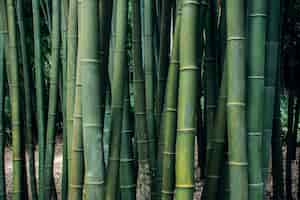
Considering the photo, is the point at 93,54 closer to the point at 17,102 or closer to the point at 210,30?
the point at 210,30

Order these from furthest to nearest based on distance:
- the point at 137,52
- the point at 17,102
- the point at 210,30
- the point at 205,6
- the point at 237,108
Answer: the point at 17,102, the point at 137,52, the point at 210,30, the point at 205,6, the point at 237,108

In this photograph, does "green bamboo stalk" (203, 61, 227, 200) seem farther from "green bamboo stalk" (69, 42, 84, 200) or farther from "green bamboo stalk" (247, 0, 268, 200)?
"green bamboo stalk" (69, 42, 84, 200)

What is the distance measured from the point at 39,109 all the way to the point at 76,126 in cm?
85

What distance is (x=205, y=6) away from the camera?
1111mm

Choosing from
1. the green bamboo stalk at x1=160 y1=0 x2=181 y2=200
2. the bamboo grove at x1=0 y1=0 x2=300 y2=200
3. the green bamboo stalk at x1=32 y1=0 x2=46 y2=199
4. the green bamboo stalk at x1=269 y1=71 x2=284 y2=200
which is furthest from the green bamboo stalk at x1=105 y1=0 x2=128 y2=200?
the green bamboo stalk at x1=32 y1=0 x2=46 y2=199

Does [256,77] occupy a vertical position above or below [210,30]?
below

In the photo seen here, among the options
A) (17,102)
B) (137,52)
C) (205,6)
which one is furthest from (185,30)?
(17,102)

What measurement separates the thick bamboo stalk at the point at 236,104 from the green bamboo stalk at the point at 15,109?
963 millimetres

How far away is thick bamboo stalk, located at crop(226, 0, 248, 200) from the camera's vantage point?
99cm

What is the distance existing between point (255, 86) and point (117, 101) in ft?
1.02

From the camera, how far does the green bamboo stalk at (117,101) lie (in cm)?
112

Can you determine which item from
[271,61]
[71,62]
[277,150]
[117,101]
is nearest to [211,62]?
[271,61]

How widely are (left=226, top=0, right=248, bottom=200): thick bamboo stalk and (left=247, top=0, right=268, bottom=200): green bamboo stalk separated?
0.14ft

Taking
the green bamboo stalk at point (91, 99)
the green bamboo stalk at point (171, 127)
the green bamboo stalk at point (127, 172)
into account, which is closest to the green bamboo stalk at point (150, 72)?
the green bamboo stalk at point (127, 172)
